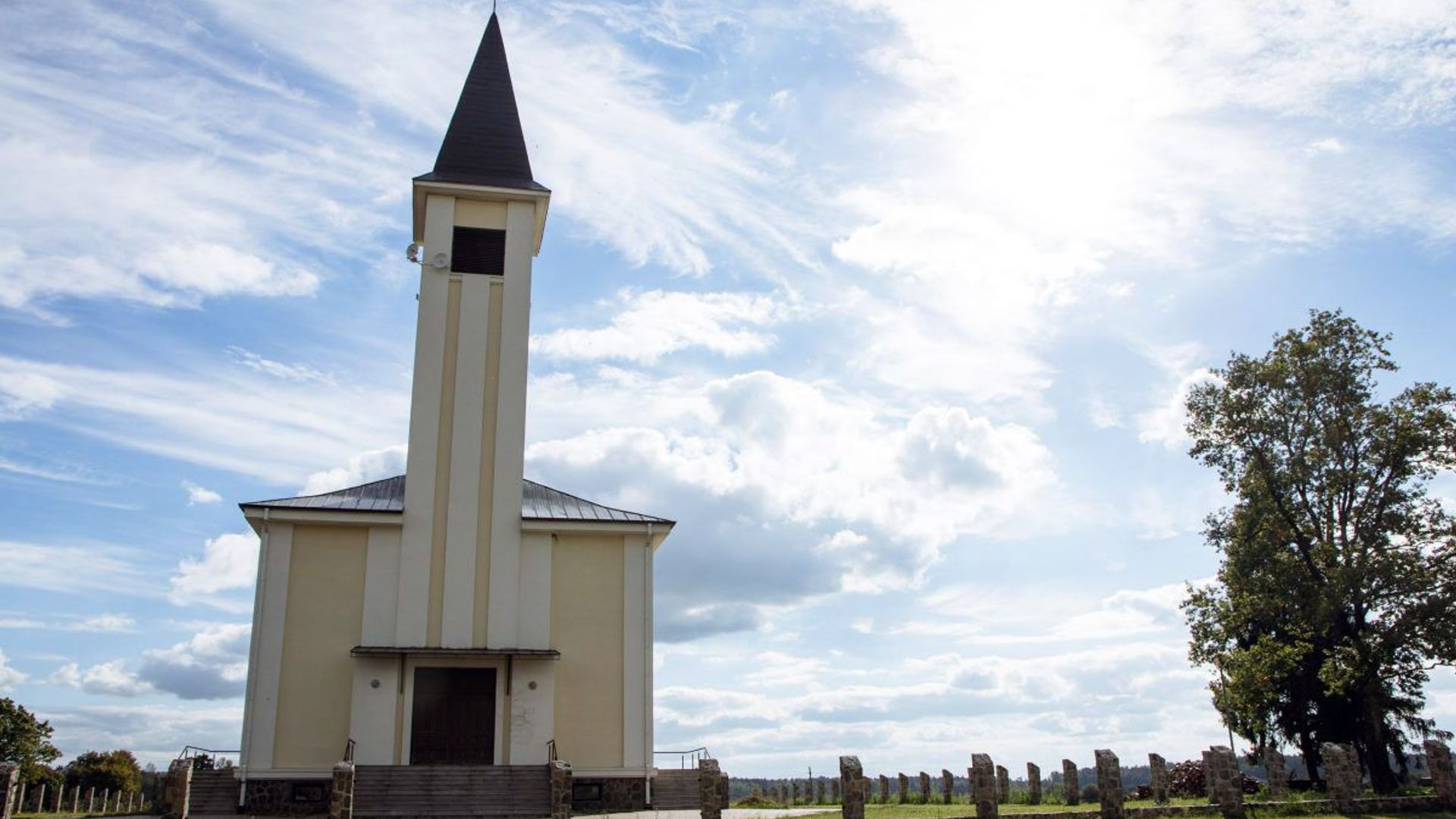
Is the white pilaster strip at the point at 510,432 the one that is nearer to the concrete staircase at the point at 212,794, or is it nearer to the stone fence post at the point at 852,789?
the concrete staircase at the point at 212,794

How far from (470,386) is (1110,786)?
56.9 feet

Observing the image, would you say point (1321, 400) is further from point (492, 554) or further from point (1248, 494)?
point (492, 554)

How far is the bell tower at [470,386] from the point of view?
2675 cm

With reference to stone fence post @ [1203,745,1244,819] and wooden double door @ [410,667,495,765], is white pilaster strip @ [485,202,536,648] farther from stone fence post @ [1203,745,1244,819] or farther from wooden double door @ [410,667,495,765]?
stone fence post @ [1203,745,1244,819]

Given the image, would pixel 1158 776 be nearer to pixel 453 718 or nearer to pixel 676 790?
pixel 676 790

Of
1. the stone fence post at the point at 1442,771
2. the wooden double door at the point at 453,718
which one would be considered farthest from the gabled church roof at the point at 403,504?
the stone fence post at the point at 1442,771

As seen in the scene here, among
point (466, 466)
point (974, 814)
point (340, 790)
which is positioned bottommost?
point (974, 814)

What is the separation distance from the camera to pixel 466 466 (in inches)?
1102

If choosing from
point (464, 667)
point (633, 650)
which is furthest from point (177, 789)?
point (633, 650)

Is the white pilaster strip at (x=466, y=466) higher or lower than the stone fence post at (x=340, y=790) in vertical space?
higher

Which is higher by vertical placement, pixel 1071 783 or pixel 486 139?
pixel 486 139

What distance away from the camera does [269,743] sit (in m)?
24.7

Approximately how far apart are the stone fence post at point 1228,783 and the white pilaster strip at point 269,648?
19.0 meters

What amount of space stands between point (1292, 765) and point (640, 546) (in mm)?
24628
